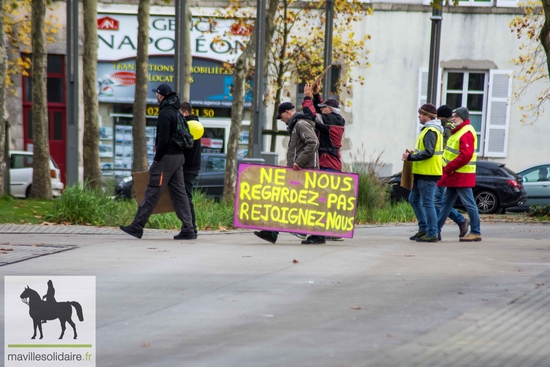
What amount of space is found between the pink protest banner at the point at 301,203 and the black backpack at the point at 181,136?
76 cm

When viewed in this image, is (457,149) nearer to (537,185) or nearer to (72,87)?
(72,87)

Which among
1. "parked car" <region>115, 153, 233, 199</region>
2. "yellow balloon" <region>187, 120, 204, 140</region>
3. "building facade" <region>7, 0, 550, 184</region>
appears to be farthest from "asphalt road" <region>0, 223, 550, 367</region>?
"building facade" <region>7, 0, 550, 184</region>

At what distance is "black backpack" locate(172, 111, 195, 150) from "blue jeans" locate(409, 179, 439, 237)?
9.68ft

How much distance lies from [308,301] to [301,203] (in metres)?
3.64

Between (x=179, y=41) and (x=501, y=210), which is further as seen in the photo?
(x=501, y=210)

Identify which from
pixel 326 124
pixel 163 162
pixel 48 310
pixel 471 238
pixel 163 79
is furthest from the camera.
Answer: pixel 163 79

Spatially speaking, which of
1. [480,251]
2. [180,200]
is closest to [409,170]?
[480,251]

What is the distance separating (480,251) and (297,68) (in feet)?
50.3

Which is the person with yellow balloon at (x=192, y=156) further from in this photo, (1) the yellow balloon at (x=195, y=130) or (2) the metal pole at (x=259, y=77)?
(2) the metal pole at (x=259, y=77)

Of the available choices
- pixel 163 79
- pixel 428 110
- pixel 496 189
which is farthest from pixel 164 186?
pixel 163 79

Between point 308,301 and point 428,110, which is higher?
point 428,110

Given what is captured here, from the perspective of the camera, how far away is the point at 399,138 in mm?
27406

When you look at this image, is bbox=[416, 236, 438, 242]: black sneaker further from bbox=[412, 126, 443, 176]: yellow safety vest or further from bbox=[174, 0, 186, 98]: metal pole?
bbox=[174, 0, 186, 98]: metal pole

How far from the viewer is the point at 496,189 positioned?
62.6 feet
